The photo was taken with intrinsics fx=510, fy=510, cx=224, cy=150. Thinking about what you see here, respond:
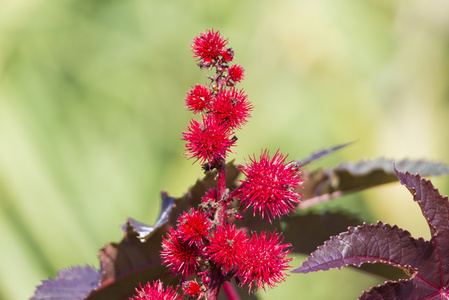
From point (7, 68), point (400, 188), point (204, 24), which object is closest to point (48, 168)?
point (7, 68)

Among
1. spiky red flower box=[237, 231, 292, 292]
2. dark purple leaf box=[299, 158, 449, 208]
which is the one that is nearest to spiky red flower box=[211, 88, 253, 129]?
spiky red flower box=[237, 231, 292, 292]

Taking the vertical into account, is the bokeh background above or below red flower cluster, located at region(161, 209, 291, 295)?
above

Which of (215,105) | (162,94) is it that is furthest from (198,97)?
(162,94)

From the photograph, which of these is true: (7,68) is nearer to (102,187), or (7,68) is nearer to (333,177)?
(102,187)

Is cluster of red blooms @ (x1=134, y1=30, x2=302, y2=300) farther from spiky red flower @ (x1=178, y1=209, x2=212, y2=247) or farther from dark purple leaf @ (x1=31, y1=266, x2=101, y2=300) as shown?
dark purple leaf @ (x1=31, y1=266, x2=101, y2=300)

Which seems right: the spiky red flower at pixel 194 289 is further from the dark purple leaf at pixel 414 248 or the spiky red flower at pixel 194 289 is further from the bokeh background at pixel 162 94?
the bokeh background at pixel 162 94

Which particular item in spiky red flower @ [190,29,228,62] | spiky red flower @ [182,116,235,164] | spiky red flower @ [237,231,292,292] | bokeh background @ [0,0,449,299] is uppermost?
bokeh background @ [0,0,449,299]

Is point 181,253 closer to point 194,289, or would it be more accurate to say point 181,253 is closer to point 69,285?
point 194,289
